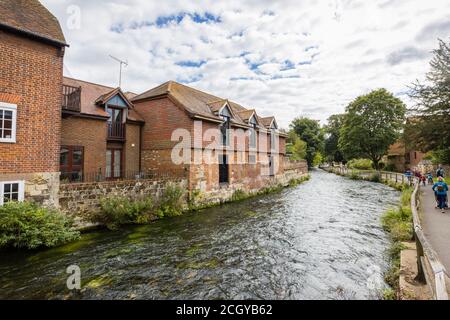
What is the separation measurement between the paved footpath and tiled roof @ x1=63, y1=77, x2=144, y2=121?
15824mm

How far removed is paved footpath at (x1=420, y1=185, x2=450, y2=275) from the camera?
18.2 ft

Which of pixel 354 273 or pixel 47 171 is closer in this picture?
pixel 354 273

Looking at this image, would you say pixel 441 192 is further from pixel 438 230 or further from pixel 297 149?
pixel 297 149

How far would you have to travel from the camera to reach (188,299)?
492 centimetres

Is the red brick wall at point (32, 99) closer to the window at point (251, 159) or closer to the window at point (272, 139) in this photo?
the window at point (251, 159)

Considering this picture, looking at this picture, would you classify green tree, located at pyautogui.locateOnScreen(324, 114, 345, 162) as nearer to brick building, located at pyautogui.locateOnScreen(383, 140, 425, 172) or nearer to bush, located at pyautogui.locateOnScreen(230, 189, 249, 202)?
brick building, located at pyautogui.locateOnScreen(383, 140, 425, 172)

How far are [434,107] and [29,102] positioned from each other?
2602 cm

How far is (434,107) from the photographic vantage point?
59.1ft

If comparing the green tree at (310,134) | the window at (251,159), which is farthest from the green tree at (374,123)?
the window at (251,159)

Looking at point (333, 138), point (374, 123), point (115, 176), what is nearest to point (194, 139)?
point (115, 176)

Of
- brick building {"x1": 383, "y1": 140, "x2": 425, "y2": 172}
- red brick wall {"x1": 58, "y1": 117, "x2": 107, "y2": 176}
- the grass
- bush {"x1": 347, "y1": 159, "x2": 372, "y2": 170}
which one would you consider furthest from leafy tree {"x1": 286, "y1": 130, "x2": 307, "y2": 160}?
red brick wall {"x1": 58, "y1": 117, "x2": 107, "y2": 176}
